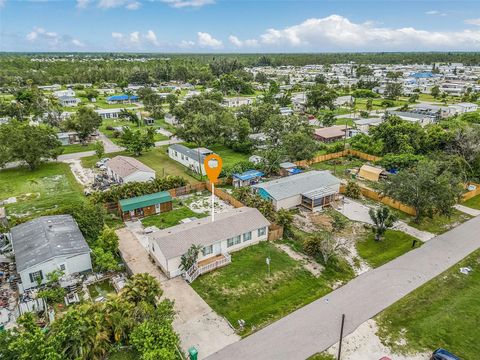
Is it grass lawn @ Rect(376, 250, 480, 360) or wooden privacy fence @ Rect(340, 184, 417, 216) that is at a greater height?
wooden privacy fence @ Rect(340, 184, 417, 216)

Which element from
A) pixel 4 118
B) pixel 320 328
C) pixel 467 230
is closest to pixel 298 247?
pixel 320 328

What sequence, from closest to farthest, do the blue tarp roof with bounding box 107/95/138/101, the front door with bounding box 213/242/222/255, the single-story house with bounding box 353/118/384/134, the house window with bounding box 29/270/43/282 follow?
the house window with bounding box 29/270/43/282 < the front door with bounding box 213/242/222/255 < the single-story house with bounding box 353/118/384/134 < the blue tarp roof with bounding box 107/95/138/101

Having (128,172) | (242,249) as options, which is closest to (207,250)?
(242,249)

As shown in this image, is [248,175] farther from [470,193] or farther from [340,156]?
[470,193]

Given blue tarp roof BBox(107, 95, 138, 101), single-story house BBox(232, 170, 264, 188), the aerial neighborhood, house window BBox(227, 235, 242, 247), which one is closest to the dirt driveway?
the aerial neighborhood

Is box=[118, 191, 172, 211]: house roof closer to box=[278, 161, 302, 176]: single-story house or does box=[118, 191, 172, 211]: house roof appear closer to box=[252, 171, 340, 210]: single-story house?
box=[252, 171, 340, 210]: single-story house

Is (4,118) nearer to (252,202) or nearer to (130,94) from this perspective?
(130,94)

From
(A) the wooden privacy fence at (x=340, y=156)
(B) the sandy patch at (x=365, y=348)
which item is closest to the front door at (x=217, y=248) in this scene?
(B) the sandy patch at (x=365, y=348)
